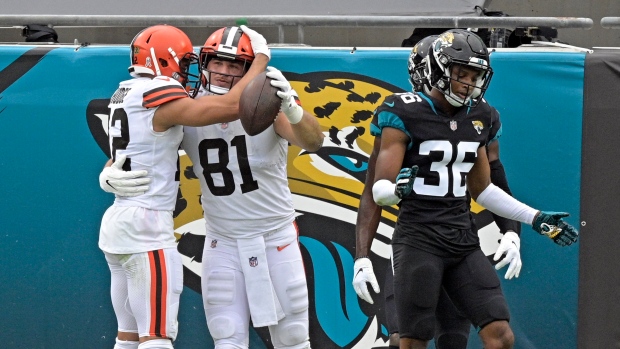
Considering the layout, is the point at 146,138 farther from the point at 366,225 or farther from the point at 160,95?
the point at 366,225

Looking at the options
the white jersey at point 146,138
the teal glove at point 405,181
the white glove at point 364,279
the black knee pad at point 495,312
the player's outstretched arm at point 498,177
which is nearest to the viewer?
the teal glove at point 405,181

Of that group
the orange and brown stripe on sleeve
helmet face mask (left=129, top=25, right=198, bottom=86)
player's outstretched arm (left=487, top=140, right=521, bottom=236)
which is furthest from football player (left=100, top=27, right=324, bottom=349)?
player's outstretched arm (left=487, top=140, right=521, bottom=236)

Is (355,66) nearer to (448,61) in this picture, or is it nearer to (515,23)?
(515,23)

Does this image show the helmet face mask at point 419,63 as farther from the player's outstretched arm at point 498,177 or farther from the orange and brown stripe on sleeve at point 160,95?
the orange and brown stripe on sleeve at point 160,95

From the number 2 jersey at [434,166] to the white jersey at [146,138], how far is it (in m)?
0.98

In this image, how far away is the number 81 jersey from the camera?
414 cm

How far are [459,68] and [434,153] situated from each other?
15.3 inches

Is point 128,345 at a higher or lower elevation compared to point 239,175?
lower

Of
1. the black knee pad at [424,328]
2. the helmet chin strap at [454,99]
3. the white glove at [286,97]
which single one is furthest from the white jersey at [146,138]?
the black knee pad at [424,328]

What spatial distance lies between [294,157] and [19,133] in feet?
5.35

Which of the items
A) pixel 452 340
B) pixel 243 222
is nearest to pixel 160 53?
pixel 243 222

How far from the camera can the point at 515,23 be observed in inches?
204

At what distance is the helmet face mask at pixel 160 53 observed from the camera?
4.50 meters

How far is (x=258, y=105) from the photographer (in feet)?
13.6
